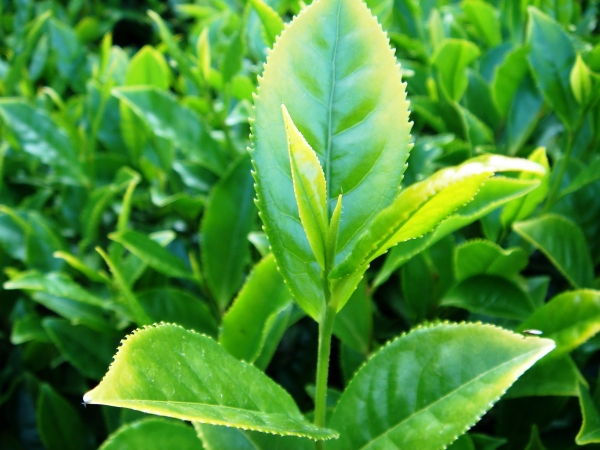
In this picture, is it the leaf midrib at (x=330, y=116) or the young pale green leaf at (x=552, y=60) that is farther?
the young pale green leaf at (x=552, y=60)

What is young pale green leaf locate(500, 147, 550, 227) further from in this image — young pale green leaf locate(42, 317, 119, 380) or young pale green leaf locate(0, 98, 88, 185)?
young pale green leaf locate(0, 98, 88, 185)

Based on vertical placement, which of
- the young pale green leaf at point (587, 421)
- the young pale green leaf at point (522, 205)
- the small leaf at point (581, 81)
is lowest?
the young pale green leaf at point (587, 421)

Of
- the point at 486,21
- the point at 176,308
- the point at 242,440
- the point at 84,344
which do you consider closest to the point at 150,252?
the point at 176,308

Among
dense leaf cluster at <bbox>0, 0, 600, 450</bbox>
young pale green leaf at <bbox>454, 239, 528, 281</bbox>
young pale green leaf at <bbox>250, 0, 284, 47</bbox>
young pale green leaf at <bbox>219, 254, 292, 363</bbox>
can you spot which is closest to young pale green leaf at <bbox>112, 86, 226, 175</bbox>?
dense leaf cluster at <bbox>0, 0, 600, 450</bbox>

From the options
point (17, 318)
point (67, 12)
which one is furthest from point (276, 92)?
point (67, 12)

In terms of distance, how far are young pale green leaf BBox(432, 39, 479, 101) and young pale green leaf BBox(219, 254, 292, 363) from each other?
0.60m

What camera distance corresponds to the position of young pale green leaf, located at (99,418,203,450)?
2.33 ft

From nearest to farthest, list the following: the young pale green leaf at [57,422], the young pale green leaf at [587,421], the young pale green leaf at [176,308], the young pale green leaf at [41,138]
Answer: the young pale green leaf at [587,421]
the young pale green leaf at [176,308]
the young pale green leaf at [57,422]
the young pale green leaf at [41,138]

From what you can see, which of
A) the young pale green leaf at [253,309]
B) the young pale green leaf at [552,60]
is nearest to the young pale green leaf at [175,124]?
the young pale green leaf at [253,309]

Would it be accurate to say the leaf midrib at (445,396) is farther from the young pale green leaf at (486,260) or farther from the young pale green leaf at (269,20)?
the young pale green leaf at (269,20)

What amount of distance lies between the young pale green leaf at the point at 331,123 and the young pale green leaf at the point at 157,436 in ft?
0.90

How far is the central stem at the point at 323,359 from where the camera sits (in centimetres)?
56

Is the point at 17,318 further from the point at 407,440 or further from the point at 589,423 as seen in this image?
the point at 589,423

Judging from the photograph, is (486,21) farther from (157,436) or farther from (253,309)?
(157,436)
